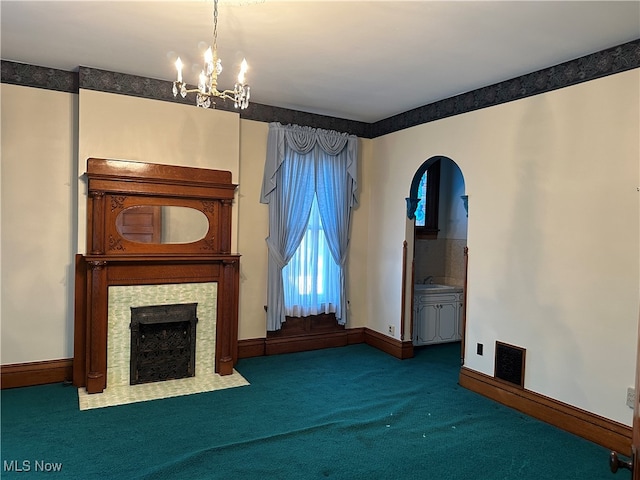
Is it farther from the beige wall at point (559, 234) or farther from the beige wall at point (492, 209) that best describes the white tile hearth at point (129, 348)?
the beige wall at point (559, 234)

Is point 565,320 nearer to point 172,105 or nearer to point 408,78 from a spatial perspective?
point 408,78

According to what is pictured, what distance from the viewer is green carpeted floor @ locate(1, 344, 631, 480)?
2826 millimetres

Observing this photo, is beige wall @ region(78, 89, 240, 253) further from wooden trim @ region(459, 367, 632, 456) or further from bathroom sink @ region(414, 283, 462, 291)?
wooden trim @ region(459, 367, 632, 456)

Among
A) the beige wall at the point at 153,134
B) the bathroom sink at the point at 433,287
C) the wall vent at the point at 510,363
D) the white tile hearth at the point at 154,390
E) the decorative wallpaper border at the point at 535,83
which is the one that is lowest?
the white tile hearth at the point at 154,390

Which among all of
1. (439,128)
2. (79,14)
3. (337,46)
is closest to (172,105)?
(79,14)

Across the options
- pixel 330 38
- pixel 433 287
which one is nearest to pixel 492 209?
pixel 433 287

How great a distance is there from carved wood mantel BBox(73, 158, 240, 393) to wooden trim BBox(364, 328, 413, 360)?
→ 6.17 ft

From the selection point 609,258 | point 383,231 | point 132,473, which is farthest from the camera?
point 383,231

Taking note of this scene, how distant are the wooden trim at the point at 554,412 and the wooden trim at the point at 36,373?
379 cm

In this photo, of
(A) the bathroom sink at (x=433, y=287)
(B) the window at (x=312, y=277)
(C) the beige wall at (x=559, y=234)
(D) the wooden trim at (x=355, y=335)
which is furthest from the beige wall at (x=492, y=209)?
(D) the wooden trim at (x=355, y=335)

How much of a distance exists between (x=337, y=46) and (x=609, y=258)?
2.51 m

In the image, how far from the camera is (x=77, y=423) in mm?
3361

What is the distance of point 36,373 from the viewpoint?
4.12m

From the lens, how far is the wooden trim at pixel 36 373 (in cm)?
403
